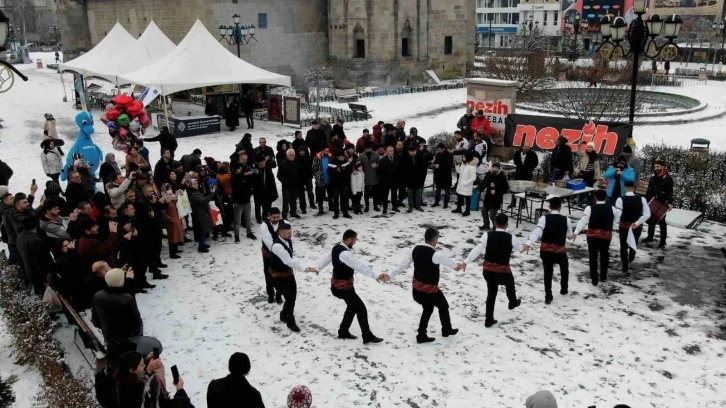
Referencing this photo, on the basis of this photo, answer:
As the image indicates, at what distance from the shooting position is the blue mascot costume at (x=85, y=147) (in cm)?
1302

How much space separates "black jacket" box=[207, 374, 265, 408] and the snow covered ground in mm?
1698

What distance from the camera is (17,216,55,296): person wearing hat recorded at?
7641 mm

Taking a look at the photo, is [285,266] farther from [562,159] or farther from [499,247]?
[562,159]

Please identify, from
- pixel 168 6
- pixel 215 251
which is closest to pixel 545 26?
pixel 168 6

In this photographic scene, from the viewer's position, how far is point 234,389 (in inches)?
186

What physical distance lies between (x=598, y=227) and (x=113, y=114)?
11.3 metres

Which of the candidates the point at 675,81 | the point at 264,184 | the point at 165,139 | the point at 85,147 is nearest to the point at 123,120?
the point at 165,139

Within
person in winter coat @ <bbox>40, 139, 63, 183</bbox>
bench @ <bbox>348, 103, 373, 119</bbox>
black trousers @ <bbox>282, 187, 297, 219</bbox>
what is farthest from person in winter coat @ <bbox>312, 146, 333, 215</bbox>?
bench @ <bbox>348, 103, 373, 119</bbox>

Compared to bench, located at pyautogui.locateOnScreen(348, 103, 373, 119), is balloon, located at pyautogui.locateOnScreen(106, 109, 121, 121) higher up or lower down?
higher up

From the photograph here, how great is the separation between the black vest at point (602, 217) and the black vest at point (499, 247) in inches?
75.1

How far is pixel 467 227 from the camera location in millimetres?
11695

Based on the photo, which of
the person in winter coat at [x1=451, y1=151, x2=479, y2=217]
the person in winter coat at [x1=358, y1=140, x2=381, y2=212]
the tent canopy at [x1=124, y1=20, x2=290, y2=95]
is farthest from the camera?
the tent canopy at [x1=124, y1=20, x2=290, y2=95]

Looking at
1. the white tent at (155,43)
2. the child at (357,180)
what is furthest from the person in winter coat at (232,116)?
the child at (357,180)

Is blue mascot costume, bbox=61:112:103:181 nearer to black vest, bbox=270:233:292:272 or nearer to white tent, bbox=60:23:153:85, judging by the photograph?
black vest, bbox=270:233:292:272
